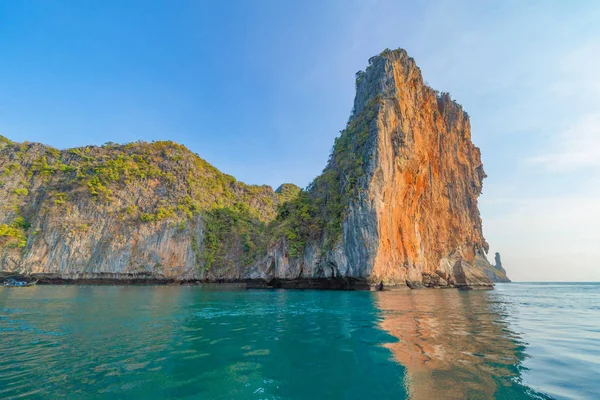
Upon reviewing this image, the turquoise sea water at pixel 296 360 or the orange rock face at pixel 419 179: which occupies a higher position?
the orange rock face at pixel 419 179

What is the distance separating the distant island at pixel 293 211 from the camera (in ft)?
144

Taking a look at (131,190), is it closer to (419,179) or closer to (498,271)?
(419,179)

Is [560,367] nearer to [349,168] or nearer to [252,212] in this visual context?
[349,168]

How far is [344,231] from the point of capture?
4147cm

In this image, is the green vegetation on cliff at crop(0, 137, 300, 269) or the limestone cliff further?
the limestone cliff

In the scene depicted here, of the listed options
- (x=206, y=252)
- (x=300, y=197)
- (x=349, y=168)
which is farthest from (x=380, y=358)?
(x=206, y=252)

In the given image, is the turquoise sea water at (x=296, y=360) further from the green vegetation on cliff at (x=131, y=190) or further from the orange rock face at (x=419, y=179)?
the green vegetation on cliff at (x=131, y=190)

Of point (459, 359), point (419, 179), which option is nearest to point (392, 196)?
point (419, 179)

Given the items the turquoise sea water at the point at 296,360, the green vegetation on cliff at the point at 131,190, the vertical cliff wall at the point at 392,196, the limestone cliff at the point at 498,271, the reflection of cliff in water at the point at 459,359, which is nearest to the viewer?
the reflection of cliff in water at the point at 459,359

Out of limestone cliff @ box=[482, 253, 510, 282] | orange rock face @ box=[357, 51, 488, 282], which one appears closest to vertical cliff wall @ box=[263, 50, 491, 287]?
orange rock face @ box=[357, 51, 488, 282]

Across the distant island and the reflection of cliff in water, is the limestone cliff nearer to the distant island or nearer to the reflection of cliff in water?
the distant island

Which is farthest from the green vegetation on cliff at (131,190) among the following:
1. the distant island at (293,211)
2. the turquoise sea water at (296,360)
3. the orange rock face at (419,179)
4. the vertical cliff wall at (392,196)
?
the turquoise sea water at (296,360)

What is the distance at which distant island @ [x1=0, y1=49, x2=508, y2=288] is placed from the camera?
43.8 m

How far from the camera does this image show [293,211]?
5550 cm
